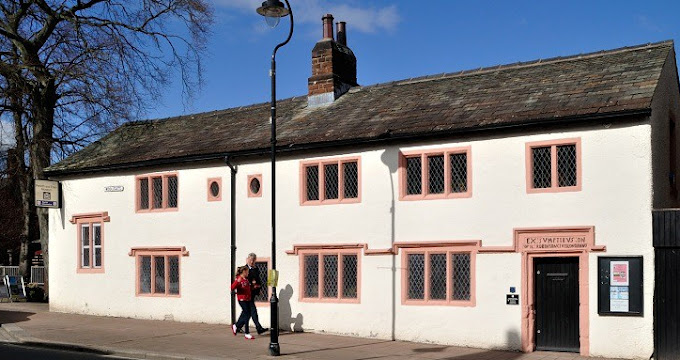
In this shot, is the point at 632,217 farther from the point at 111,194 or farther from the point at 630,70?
the point at 111,194

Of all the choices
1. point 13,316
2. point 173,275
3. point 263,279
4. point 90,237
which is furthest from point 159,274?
point 13,316

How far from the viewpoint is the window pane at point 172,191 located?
66.1ft

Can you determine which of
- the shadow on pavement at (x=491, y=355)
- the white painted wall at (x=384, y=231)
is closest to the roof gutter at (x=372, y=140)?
the white painted wall at (x=384, y=231)

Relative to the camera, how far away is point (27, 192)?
28.7 metres

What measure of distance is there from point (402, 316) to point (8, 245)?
42.1m

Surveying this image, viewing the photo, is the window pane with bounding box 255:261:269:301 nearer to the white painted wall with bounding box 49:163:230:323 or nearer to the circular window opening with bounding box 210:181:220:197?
the white painted wall with bounding box 49:163:230:323

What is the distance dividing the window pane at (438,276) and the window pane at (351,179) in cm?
244

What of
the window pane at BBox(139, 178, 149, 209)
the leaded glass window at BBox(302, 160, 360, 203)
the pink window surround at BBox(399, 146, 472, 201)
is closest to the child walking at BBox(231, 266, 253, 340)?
the leaded glass window at BBox(302, 160, 360, 203)

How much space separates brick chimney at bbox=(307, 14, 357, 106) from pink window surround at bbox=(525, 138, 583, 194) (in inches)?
281

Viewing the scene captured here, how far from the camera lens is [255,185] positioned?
733 inches

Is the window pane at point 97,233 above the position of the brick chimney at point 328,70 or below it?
below

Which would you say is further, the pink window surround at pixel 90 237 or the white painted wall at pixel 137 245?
the pink window surround at pixel 90 237

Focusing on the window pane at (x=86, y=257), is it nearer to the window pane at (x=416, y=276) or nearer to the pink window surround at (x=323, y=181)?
the pink window surround at (x=323, y=181)

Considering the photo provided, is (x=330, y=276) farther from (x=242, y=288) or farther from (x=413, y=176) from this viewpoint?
(x=413, y=176)
